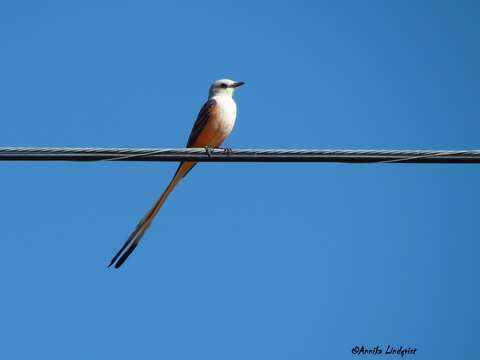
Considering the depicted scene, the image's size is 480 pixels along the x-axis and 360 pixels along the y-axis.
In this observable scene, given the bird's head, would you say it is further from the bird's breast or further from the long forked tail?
the long forked tail

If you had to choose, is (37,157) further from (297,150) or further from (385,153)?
(385,153)

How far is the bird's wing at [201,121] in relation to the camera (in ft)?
22.7

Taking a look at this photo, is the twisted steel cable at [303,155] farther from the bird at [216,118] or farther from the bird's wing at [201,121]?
the bird's wing at [201,121]

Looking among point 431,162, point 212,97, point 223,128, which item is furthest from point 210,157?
point 212,97

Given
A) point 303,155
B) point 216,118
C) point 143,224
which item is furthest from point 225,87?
point 303,155

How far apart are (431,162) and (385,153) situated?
0.27 metres

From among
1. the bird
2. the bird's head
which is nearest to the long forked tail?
the bird

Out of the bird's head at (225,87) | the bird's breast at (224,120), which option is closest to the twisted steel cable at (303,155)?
the bird's breast at (224,120)

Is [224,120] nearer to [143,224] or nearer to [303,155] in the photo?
[143,224]

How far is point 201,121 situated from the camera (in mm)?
6957

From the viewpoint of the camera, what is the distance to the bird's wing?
693 centimetres

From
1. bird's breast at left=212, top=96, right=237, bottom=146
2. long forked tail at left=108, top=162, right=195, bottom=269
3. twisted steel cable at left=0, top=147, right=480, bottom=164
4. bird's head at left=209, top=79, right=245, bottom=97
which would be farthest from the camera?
bird's head at left=209, top=79, right=245, bottom=97

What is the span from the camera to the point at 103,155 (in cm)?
399

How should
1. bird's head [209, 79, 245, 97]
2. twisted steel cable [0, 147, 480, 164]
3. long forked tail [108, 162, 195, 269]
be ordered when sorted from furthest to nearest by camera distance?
1. bird's head [209, 79, 245, 97]
2. long forked tail [108, 162, 195, 269]
3. twisted steel cable [0, 147, 480, 164]
